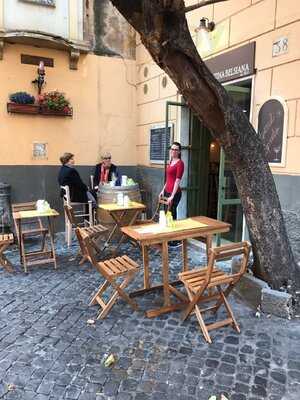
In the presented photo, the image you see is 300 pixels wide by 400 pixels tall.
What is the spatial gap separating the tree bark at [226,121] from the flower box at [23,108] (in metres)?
4.04

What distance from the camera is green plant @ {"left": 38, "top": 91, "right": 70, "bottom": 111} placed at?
6.31 meters

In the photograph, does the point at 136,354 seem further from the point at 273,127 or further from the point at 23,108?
the point at 23,108

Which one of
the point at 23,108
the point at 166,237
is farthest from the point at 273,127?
the point at 23,108

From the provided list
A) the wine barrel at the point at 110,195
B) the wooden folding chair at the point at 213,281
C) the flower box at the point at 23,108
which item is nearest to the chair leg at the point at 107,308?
the wooden folding chair at the point at 213,281

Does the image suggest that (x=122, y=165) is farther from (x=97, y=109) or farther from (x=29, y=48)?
(x=29, y=48)

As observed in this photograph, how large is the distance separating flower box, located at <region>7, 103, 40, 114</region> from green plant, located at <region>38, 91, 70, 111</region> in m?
0.16

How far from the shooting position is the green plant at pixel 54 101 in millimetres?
6309

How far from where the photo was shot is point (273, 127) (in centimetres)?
418

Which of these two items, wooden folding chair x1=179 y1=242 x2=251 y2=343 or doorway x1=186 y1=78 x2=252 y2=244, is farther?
doorway x1=186 y1=78 x2=252 y2=244

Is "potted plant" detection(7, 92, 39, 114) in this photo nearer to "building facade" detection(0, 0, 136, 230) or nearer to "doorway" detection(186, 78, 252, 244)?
"building facade" detection(0, 0, 136, 230)

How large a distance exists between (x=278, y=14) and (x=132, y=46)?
384 centimetres

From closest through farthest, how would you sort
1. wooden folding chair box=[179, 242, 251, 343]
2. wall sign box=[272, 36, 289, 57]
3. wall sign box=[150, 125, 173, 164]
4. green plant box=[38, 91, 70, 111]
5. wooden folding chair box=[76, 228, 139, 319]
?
wooden folding chair box=[179, 242, 251, 343], wooden folding chair box=[76, 228, 139, 319], wall sign box=[272, 36, 289, 57], green plant box=[38, 91, 70, 111], wall sign box=[150, 125, 173, 164]

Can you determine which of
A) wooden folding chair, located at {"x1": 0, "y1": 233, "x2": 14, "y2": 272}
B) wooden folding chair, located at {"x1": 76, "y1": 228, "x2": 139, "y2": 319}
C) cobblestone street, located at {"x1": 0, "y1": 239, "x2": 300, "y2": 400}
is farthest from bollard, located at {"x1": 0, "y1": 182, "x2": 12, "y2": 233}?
wooden folding chair, located at {"x1": 76, "y1": 228, "x2": 139, "y2": 319}

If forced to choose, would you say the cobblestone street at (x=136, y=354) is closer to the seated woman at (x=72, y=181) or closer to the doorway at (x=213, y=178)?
the doorway at (x=213, y=178)
